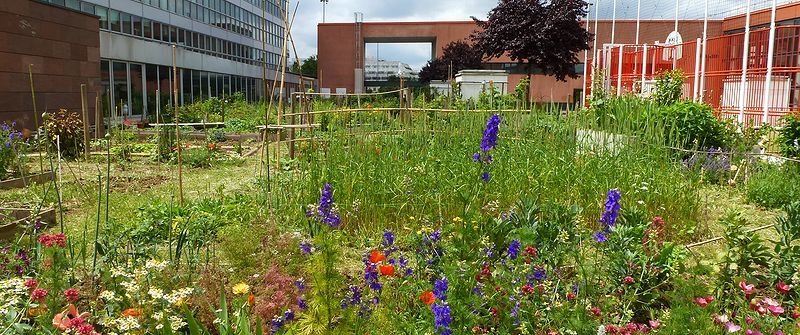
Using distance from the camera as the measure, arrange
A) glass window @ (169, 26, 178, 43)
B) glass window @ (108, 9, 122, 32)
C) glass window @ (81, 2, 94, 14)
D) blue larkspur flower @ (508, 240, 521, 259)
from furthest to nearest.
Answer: glass window @ (169, 26, 178, 43) < glass window @ (108, 9, 122, 32) < glass window @ (81, 2, 94, 14) < blue larkspur flower @ (508, 240, 521, 259)

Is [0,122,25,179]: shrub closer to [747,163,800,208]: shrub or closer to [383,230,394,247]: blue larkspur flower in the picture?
[383,230,394,247]: blue larkspur flower

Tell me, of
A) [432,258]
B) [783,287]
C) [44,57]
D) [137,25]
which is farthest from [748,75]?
[137,25]

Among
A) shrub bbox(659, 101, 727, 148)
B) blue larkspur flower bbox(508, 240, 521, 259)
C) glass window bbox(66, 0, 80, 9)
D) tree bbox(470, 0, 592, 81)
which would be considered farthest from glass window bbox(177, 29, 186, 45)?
blue larkspur flower bbox(508, 240, 521, 259)

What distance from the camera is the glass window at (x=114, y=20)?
1812 cm

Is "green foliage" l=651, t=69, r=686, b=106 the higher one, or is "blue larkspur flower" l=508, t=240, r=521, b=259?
"green foliage" l=651, t=69, r=686, b=106

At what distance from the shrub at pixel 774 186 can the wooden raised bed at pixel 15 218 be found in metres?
5.63

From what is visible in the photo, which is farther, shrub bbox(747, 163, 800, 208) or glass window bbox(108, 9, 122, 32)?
glass window bbox(108, 9, 122, 32)

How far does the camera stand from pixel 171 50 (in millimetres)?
21922

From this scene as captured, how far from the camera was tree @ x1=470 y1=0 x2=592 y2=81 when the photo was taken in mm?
20094

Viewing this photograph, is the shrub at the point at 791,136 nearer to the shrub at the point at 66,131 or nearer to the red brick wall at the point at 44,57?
the shrub at the point at 66,131

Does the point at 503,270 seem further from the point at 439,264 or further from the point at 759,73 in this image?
the point at 759,73

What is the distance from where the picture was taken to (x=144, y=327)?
2.05 meters

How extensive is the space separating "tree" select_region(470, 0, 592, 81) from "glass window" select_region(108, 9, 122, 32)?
39.6 feet

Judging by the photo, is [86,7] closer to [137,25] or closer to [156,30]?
[137,25]
